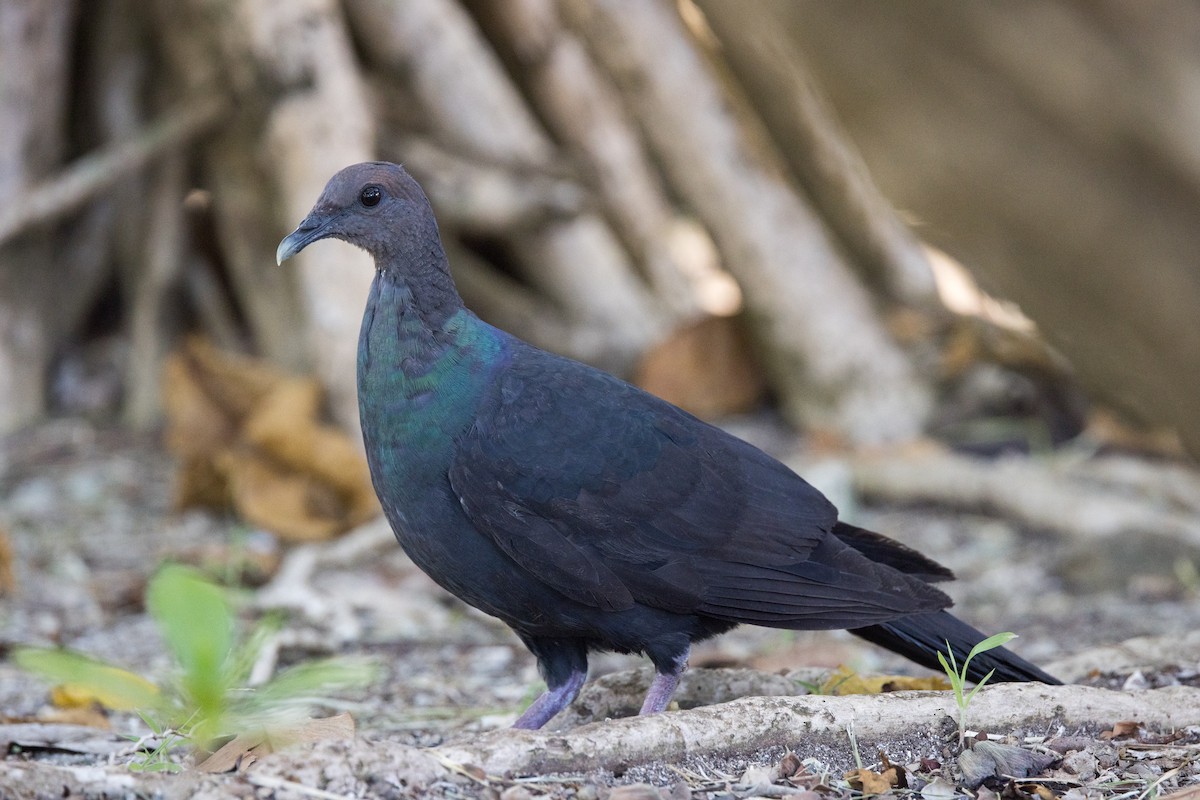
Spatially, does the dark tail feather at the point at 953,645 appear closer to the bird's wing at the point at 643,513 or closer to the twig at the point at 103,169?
the bird's wing at the point at 643,513

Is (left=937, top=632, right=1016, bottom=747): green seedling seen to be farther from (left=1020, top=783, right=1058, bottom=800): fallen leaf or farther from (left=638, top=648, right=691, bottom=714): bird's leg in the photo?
(left=638, top=648, right=691, bottom=714): bird's leg

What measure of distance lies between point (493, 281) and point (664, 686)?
165 inches

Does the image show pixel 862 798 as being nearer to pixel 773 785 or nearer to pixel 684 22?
pixel 773 785

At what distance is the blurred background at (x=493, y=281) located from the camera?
5480 millimetres

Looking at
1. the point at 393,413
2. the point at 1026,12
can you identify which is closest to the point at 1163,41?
the point at 1026,12

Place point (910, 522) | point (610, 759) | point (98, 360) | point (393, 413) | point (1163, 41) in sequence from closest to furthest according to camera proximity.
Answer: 1. point (1163, 41)
2. point (610, 759)
3. point (393, 413)
4. point (910, 522)
5. point (98, 360)

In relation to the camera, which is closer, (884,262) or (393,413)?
(393,413)

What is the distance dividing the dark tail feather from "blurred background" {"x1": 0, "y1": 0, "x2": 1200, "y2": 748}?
4.26 ft

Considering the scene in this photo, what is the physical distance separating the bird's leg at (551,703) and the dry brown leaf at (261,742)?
0.54 m

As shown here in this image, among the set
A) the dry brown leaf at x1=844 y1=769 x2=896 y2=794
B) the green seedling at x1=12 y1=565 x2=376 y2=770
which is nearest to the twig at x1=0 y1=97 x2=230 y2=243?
the green seedling at x1=12 y1=565 x2=376 y2=770

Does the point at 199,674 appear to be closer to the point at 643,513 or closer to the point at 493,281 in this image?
the point at 643,513

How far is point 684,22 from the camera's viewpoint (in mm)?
6531

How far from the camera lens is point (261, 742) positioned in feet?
8.02

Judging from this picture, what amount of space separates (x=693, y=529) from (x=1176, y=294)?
1.42 m
